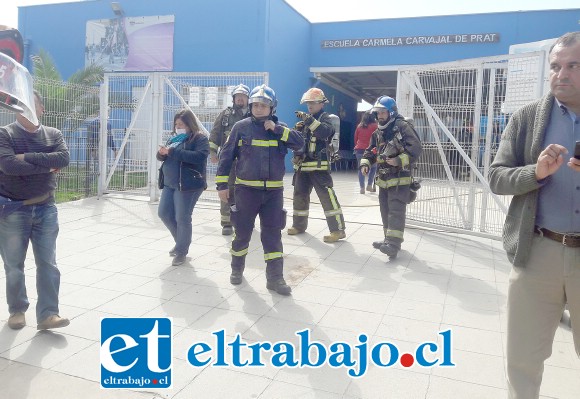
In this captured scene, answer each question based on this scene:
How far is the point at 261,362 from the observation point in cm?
354

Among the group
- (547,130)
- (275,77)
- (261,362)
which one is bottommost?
(261,362)

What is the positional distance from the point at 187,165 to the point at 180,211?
547mm

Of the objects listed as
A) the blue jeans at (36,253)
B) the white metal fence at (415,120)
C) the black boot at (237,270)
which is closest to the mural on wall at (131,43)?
the white metal fence at (415,120)

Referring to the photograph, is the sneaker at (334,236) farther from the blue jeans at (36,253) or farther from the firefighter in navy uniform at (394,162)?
the blue jeans at (36,253)

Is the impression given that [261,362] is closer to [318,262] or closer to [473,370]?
[473,370]

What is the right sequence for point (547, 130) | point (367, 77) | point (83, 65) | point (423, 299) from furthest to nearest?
point (367, 77) < point (83, 65) < point (423, 299) < point (547, 130)

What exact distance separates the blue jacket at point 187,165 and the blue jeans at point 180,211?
0.09m

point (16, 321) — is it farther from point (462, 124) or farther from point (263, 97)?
point (462, 124)

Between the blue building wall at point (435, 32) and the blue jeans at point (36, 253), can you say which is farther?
the blue building wall at point (435, 32)

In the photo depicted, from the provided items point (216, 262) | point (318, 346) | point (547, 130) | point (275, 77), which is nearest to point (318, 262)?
point (216, 262)

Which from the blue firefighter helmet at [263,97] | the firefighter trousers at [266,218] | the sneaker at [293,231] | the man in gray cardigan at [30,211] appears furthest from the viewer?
the sneaker at [293,231]

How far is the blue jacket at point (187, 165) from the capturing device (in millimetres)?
5645

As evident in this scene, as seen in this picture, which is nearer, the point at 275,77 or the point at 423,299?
the point at 423,299

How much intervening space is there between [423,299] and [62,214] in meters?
6.40
